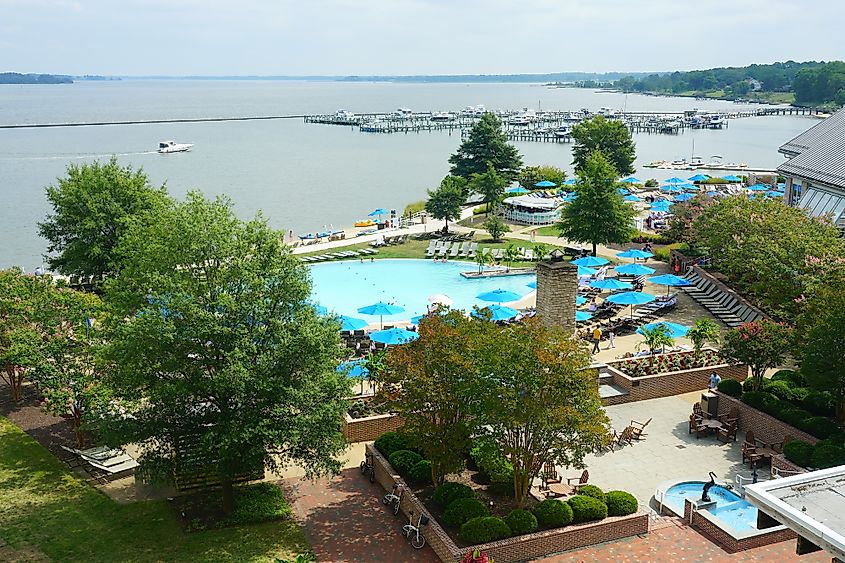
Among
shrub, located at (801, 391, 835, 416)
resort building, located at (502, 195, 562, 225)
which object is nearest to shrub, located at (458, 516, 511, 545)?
shrub, located at (801, 391, 835, 416)

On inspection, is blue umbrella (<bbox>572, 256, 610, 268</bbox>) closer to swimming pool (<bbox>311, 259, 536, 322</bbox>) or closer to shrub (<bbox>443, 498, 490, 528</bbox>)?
swimming pool (<bbox>311, 259, 536, 322</bbox>)

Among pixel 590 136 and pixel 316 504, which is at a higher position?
pixel 590 136

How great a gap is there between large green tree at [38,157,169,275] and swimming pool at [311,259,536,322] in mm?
8544

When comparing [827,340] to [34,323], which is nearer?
[827,340]

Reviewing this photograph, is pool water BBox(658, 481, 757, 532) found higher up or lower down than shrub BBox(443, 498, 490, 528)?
lower down

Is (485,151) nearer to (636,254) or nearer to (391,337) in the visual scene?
(636,254)

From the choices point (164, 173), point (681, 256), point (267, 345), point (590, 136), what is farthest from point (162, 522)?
point (164, 173)

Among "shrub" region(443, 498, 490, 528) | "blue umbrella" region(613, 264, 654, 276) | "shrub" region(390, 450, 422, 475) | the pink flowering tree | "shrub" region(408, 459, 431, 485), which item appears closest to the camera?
"shrub" region(443, 498, 490, 528)

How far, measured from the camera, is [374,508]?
678 inches

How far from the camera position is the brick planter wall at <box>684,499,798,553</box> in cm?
1521

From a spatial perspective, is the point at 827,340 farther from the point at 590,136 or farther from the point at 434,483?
the point at 590,136

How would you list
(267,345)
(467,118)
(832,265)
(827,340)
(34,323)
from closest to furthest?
(267,345) < (827,340) < (34,323) < (832,265) < (467,118)

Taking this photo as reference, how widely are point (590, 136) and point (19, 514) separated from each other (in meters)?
62.0

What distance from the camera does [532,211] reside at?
55.3 metres
